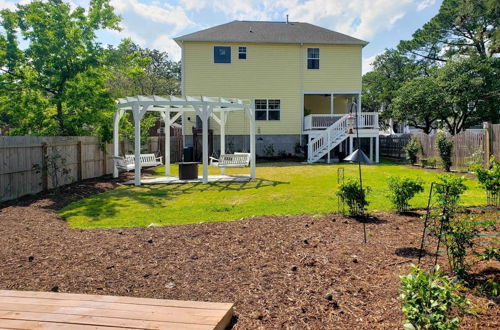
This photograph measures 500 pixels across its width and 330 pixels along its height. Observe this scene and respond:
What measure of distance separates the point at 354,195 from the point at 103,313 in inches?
196

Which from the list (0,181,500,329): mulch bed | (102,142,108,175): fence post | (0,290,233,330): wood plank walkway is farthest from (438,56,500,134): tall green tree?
(0,290,233,330): wood plank walkway

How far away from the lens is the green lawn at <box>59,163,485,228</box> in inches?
309

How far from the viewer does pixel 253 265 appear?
4.48 meters

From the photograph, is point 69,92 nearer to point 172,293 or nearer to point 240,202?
point 240,202

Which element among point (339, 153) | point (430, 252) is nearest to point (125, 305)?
point (430, 252)

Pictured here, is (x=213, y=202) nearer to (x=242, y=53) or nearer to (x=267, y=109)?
(x=267, y=109)

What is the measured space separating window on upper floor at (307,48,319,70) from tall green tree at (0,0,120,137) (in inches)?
521

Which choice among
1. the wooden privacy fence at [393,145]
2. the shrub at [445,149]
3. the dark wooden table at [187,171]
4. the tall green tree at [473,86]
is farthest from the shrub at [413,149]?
the dark wooden table at [187,171]

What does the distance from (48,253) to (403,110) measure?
1018 inches

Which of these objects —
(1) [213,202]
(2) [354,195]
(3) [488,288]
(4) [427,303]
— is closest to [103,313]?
(4) [427,303]

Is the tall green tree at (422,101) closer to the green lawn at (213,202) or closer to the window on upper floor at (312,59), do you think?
the window on upper floor at (312,59)

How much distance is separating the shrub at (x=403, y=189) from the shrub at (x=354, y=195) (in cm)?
61

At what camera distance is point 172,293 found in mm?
3754

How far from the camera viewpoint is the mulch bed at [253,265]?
3303 millimetres
